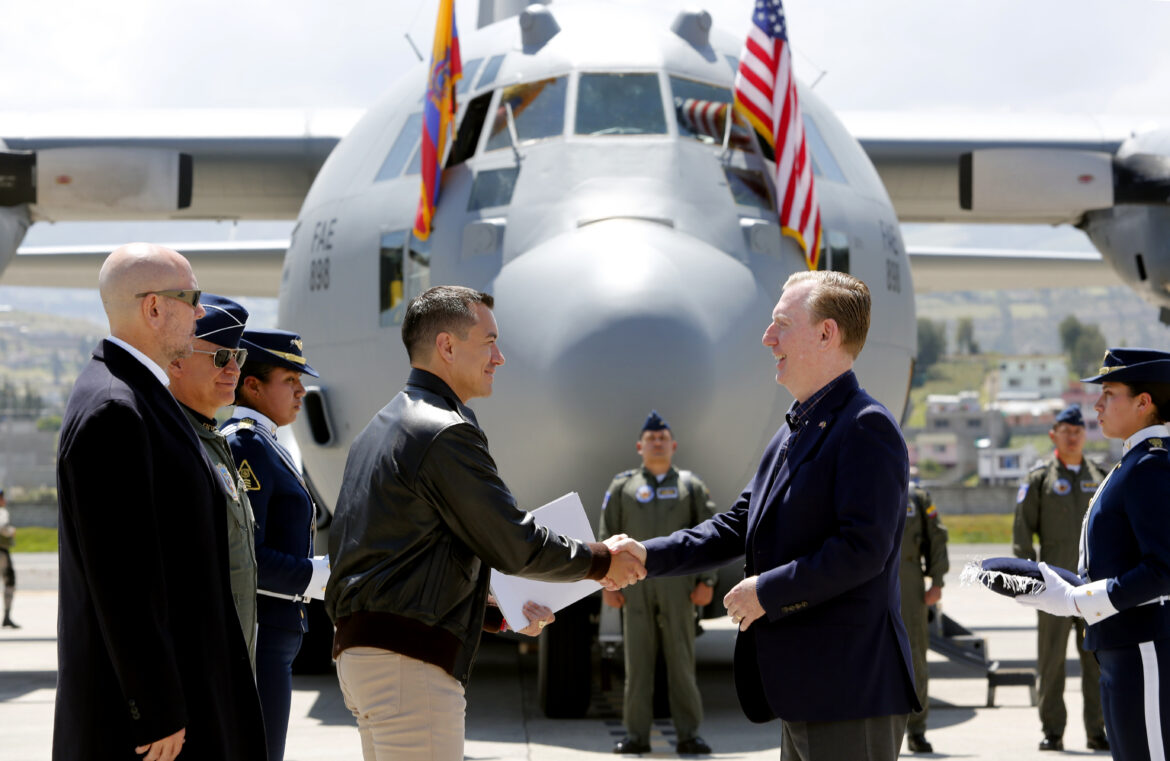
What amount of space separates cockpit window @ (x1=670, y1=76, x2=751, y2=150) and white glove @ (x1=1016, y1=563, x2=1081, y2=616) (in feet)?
12.2

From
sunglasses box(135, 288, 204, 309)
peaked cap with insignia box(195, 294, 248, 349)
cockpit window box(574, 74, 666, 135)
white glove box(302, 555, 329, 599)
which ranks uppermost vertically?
cockpit window box(574, 74, 666, 135)

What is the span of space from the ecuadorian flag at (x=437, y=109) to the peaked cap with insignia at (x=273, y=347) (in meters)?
2.79

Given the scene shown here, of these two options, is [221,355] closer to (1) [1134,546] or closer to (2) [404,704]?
(2) [404,704]

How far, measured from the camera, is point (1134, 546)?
12.2 ft

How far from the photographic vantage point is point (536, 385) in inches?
235

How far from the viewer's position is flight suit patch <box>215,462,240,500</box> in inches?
117

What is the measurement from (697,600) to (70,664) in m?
4.29

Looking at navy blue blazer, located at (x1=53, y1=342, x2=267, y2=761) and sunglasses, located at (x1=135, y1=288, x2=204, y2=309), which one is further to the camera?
sunglasses, located at (x1=135, y1=288, x2=204, y2=309)

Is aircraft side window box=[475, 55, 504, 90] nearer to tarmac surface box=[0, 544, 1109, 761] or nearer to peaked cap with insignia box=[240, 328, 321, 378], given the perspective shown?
tarmac surface box=[0, 544, 1109, 761]

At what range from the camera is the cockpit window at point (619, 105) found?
6.89 meters

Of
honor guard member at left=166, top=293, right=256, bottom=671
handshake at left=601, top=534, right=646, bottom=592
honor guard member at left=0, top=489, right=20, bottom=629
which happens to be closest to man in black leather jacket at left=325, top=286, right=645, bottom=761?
honor guard member at left=166, top=293, right=256, bottom=671

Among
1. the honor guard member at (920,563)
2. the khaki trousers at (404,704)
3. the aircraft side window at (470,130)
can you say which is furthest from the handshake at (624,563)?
the honor guard member at (920,563)

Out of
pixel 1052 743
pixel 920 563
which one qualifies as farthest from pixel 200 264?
Result: pixel 1052 743

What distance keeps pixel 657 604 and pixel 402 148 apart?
2.85 m
